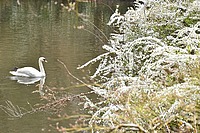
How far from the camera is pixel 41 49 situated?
14609 mm

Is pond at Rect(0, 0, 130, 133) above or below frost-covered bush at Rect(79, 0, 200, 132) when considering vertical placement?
below

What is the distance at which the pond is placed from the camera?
302 inches

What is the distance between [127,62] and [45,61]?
785 centimetres

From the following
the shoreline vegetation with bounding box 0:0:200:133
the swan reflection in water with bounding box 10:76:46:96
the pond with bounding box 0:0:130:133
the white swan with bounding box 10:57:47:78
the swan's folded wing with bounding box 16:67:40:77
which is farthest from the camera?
the swan's folded wing with bounding box 16:67:40:77

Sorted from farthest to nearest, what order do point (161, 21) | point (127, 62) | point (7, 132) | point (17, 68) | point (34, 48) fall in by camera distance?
point (34, 48) → point (17, 68) → point (7, 132) → point (161, 21) → point (127, 62)

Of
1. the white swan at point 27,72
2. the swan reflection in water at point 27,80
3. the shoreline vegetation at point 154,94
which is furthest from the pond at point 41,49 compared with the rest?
the shoreline vegetation at point 154,94

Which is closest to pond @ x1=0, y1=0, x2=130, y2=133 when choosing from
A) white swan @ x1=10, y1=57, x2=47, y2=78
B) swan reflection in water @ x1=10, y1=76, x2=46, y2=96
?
swan reflection in water @ x1=10, y1=76, x2=46, y2=96

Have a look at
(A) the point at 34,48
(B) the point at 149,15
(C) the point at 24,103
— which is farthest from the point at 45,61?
(B) the point at 149,15

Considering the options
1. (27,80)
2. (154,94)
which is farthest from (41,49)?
(154,94)

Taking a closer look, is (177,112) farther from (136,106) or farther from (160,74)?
(160,74)

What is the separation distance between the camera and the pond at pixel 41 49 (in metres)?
7.67

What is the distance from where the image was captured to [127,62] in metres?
4.73

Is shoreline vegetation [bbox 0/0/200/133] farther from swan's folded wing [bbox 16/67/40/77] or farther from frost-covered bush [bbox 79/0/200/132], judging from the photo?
swan's folded wing [bbox 16/67/40/77]

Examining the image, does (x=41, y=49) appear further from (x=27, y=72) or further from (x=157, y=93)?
(x=157, y=93)
